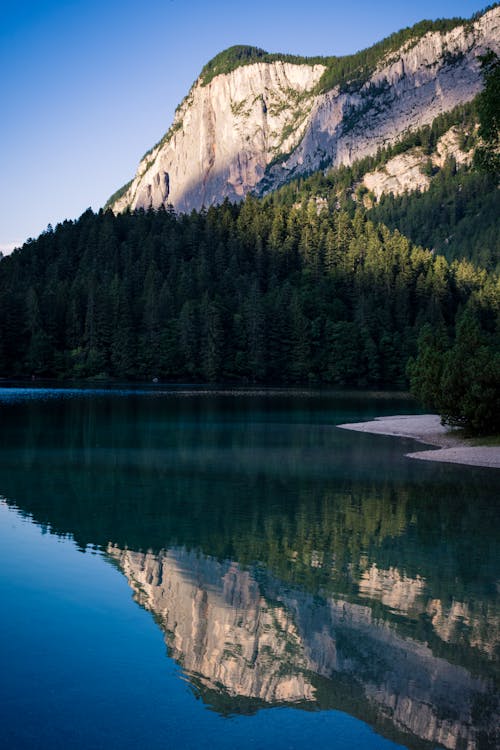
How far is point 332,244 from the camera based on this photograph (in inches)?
6909

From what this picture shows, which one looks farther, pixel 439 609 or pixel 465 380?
pixel 465 380

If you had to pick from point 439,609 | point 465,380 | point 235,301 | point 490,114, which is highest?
point 235,301

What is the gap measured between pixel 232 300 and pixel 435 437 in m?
115

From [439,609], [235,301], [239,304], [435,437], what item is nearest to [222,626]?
[439,609]

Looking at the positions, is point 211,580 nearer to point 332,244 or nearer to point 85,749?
point 85,749

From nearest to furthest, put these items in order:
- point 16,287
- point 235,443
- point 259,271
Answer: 1. point 235,443
2. point 16,287
3. point 259,271

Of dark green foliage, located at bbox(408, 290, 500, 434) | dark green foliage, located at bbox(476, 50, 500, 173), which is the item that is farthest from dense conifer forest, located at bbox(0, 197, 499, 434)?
dark green foliage, located at bbox(476, 50, 500, 173)

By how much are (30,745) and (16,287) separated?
160819mm

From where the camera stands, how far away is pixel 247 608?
44.6ft

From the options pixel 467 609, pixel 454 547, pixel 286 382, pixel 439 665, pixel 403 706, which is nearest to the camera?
pixel 403 706

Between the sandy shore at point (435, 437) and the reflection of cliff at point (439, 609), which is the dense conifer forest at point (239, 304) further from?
the reflection of cliff at point (439, 609)

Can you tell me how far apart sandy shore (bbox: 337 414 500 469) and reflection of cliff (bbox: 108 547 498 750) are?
2119 centimetres

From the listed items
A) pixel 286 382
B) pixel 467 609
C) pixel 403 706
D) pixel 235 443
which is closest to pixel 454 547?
pixel 467 609

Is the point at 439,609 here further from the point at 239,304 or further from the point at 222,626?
the point at 239,304
